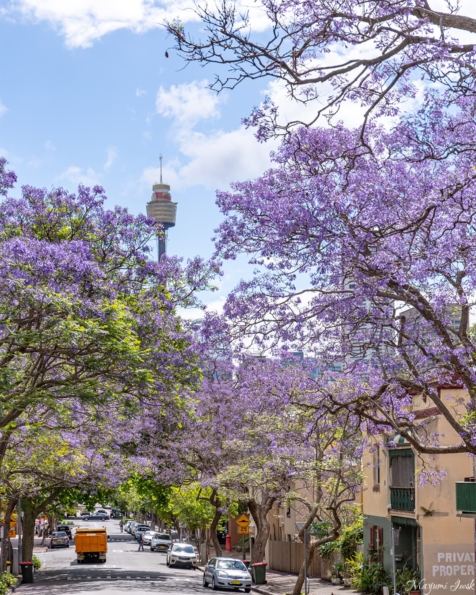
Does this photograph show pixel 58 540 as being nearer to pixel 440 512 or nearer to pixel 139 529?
pixel 139 529

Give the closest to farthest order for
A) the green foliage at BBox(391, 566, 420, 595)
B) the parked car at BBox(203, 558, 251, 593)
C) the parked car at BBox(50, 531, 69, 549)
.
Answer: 1. the green foliage at BBox(391, 566, 420, 595)
2. the parked car at BBox(203, 558, 251, 593)
3. the parked car at BBox(50, 531, 69, 549)

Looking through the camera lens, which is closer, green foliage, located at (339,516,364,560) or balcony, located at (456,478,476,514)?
balcony, located at (456,478,476,514)

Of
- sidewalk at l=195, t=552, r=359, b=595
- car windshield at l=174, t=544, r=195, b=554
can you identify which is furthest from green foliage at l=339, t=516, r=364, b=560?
car windshield at l=174, t=544, r=195, b=554

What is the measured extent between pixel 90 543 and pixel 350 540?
2005 centimetres

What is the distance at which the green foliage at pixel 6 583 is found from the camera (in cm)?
2906

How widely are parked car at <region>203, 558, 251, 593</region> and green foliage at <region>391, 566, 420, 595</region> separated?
7.58 meters

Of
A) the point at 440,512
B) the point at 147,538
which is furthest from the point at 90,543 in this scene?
the point at 440,512

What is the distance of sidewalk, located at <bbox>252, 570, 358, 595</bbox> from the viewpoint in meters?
36.8

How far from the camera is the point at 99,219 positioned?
23.5 m

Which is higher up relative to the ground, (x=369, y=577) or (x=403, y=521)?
(x=403, y=521)

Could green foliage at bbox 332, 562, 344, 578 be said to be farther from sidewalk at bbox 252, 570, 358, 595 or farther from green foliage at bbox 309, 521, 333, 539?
green foliage at bbox 309, 521, 333, 539

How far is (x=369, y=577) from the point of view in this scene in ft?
116

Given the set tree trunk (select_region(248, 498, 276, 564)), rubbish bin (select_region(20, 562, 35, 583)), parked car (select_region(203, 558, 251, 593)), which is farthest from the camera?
tree trunk (select_region(248, 498, 276, 564))

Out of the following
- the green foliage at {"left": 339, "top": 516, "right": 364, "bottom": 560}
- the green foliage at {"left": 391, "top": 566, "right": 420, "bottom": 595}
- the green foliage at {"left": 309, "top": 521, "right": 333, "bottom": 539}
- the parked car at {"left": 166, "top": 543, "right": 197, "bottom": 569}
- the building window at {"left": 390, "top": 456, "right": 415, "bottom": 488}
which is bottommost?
the parked car at {"left": 166, "top": 543, "right": 197, "bottom": 569}
